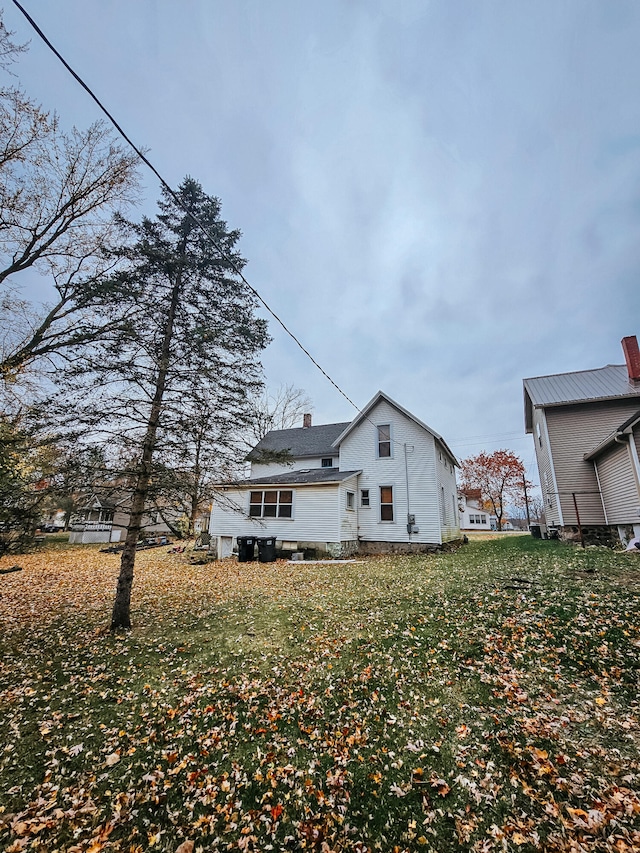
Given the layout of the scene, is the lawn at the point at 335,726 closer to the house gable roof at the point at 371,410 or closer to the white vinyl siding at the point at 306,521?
the white vinyl siding at the point at 306,521

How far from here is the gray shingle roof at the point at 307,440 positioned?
20.8 meters

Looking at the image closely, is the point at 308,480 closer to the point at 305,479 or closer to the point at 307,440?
the point at 305,479

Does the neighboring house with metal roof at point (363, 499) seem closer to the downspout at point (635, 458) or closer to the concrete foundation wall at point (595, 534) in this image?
the concrete foundation wall at point (595, 534)

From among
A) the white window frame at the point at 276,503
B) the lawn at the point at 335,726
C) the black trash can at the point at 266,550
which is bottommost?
the lawn at the point at 335,726

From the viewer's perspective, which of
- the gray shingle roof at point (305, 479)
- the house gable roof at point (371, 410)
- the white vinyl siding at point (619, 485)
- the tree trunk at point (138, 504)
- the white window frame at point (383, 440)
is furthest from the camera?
the white window frame at point (383, 440)

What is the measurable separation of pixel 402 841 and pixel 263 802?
1231 millimetres

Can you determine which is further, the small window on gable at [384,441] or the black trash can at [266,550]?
the small window on gable at [384,441]

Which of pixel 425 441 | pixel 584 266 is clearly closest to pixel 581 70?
pixel 584 266

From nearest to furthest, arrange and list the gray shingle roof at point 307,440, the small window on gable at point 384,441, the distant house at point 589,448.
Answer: the distant house at point 589,448
the small window on gable at point 384,441
the gray shingle roof at point 307,440

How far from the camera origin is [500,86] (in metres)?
9.09

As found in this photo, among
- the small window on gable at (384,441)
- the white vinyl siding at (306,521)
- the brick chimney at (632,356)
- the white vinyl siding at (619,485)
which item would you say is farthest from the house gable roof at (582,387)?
the white vinyl siding at (306,521)

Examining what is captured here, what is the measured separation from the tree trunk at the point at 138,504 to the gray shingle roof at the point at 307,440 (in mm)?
12400

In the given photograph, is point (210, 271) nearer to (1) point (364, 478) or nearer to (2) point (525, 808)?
(2) point (525, 808)

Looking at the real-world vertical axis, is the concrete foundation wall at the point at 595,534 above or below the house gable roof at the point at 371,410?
below
